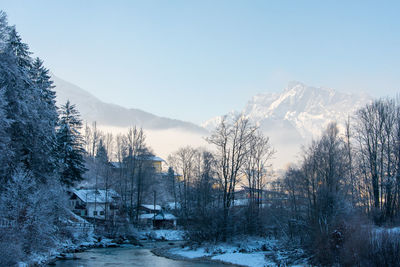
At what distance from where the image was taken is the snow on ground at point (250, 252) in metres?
27.9

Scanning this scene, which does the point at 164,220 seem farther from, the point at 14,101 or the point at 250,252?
the point at 14,101

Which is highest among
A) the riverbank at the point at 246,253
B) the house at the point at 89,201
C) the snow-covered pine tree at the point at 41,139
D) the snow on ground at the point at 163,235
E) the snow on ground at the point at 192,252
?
the snow-covered pine tree at the point at 41,139

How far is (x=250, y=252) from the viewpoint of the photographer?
36.0 m

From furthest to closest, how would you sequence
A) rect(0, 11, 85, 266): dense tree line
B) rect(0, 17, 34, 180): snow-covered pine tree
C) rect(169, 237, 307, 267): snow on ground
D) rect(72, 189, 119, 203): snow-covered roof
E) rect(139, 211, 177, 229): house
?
rect(139, 211, 177, 229): house → rect(72, 189, 119, 203): snow-covered roof → rect(169, 237, 307, 267): snow on ground → rect(0, 17, 34, 180): snow-covered pine tree → rect(0, 11, 85, 266): dense tree line

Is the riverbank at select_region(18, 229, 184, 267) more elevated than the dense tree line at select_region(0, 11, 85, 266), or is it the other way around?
the dense tree line at select_region(0, 11, 85, 266)

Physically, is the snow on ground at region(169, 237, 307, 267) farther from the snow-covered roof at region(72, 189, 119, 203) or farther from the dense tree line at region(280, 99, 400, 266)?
the snow-covered roof at region(72, 189, 119, 203)

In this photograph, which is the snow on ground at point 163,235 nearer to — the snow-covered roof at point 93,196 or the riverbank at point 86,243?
the riverbank at point 86,243

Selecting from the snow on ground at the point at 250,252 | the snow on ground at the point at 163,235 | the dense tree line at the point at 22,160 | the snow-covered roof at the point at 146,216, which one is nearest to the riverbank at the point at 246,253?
the snow on ground at the point at 250,252

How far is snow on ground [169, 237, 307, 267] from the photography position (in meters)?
27.9

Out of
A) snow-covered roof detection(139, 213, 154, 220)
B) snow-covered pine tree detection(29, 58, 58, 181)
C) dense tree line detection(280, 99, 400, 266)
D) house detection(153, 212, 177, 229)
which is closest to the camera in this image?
dense tree line detection(280, 99, 400, 266)

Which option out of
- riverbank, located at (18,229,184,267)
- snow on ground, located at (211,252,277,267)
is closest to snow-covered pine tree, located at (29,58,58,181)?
riverbank, located at (18,229,184,267)

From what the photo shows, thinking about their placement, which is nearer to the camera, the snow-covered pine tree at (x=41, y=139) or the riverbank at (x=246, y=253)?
the riverbank at (x=246, y=253)

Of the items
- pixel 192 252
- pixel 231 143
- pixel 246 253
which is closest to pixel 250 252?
pixel 246 253

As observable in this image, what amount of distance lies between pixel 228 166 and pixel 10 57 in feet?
85.1
